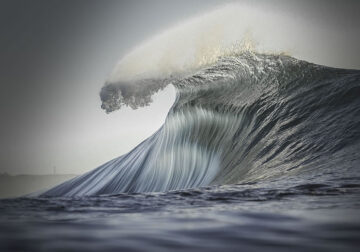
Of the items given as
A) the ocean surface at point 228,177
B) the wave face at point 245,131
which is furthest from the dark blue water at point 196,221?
the wave face at point 245,131

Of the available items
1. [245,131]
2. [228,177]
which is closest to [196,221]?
[228,177]

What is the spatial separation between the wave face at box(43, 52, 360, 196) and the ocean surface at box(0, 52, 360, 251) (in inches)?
0.7

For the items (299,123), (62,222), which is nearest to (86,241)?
(62,222)

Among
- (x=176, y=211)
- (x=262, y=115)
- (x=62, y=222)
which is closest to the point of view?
(x=62, y=222)

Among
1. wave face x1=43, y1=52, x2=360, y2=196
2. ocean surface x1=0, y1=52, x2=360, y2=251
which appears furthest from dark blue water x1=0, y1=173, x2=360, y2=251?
wave face x1=43, y1=52, x2=360, y2=196

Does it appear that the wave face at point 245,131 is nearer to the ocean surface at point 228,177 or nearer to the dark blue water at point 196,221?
the ocean surface at point 228,177

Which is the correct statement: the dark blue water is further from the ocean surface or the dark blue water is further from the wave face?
the wave face

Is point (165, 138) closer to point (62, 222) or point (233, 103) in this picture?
point (233, 103)

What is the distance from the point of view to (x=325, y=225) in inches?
39.6

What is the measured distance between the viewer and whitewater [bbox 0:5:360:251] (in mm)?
941

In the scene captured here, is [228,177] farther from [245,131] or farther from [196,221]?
[196,221]

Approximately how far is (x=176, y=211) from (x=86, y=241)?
553mm

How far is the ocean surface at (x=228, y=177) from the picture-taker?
3.01ft

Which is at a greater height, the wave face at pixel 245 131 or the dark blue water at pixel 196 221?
the wave face at pixel 245 131
